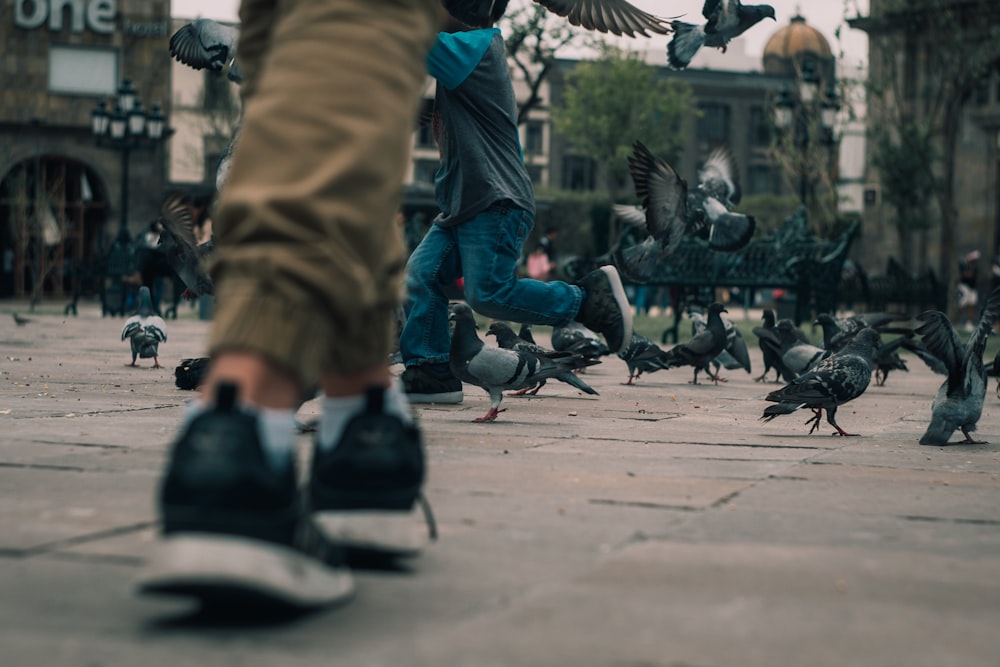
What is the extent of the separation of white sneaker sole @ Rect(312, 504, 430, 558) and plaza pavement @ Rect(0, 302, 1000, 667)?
45 mm

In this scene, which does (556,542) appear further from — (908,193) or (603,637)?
(908,193)

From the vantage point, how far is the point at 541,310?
6836 mm

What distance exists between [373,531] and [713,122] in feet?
274

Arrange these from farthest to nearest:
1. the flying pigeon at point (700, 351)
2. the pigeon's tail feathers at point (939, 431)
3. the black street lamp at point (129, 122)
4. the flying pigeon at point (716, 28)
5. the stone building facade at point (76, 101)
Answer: the stone building facade at point (76, 101)
the black street lamp at point (129, 122)
the flying pigeon at point (700, 351)
the flying pigeon at point (716, 28)
the pigeon's tail feathers at point (939, 431)

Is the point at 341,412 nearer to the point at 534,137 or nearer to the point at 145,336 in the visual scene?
the point at 145,336

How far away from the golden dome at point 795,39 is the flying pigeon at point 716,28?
76.9 meters

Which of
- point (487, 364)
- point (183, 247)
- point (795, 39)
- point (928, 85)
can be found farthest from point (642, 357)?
point (795, 39)

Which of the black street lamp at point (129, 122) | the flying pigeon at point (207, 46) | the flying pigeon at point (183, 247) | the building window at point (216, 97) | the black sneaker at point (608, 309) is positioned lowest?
the black sneaker at point (608, 309)

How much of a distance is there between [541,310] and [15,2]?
4001 centimetres

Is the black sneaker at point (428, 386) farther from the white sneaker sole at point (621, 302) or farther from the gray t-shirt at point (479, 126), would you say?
the white sneaker sole at point (621, 302)

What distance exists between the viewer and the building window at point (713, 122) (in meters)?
84.2

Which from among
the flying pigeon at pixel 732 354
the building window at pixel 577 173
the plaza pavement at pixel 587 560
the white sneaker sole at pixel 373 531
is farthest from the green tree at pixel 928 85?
the building window at pixel 577 173

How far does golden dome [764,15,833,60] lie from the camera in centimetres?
8419

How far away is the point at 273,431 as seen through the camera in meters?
2.38
